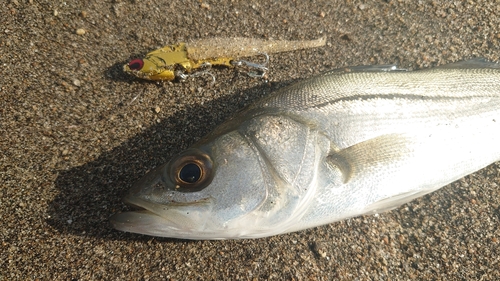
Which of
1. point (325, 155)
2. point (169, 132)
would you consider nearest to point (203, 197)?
point (325, 155)

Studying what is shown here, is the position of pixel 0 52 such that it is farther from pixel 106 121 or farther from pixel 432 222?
pixel 432 222

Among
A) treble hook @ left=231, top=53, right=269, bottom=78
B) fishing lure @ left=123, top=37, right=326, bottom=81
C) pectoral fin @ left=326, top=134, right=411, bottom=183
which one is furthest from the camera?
treble hook @ left=231, top=53, right=269, bottom=78

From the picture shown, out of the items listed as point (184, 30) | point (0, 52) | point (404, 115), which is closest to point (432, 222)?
point (404, 115)

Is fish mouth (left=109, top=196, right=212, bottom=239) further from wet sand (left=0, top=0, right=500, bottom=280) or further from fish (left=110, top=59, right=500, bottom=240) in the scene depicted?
wet sand (left=0, top=0, right=500, bottom=280)

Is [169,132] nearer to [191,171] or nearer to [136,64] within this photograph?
[136,64]

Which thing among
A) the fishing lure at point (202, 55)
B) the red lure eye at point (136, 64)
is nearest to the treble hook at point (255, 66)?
the fishing lure at point (202, 55)

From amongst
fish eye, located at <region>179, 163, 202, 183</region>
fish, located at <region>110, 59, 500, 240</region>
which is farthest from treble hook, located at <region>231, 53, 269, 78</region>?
fish eye, located at <region>179, 163, 202, 183</region>

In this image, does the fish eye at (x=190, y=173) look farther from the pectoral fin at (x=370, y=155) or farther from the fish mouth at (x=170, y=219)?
the pectoral fin at (x=370, y=155)
